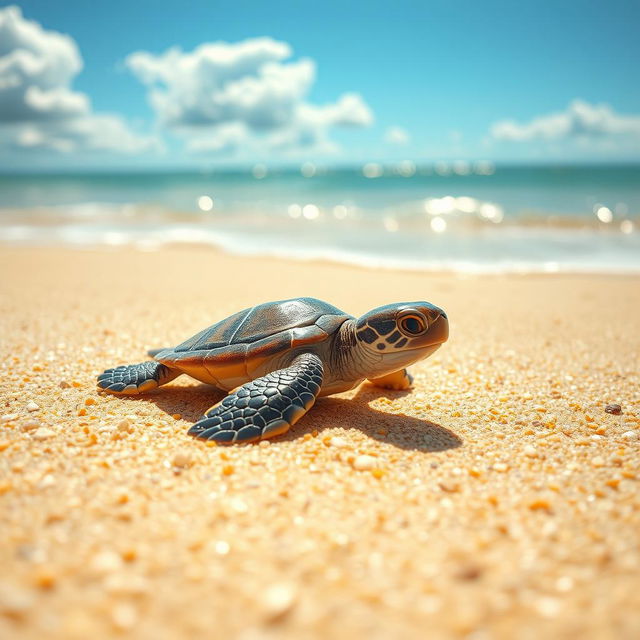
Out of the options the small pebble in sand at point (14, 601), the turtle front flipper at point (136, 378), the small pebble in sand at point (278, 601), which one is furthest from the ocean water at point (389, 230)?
the small pebble in sand at point (14, 601)

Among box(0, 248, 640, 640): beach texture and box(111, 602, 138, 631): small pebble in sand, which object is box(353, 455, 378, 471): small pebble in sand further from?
box(111, 602, 138, 631): small pebble in sand

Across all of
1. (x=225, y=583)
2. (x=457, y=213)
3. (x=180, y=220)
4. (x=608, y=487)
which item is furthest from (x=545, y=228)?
(x=225, y=583)

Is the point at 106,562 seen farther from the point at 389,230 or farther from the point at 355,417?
the point at 389,230

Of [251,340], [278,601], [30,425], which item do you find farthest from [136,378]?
[278,601]

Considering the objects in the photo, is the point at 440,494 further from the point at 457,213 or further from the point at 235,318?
the point at 457,213

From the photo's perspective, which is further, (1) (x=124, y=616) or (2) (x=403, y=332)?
(2) (x=403, y=332)

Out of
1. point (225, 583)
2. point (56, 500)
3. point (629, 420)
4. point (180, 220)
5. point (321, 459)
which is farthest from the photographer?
point (180, 220)
